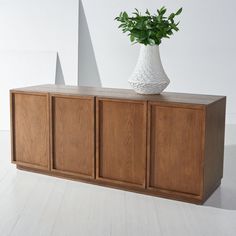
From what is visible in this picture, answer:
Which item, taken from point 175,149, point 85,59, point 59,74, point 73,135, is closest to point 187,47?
point 85,59

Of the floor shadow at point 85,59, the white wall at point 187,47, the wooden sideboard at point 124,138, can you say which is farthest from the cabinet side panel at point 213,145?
the floor shadow at point 85,59

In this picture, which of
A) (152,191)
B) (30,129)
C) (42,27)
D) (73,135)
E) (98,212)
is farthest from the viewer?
(42,27)

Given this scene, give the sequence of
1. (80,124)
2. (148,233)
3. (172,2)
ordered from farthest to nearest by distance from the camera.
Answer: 1. (172,2)
2. (80,124)
3. (148,233)

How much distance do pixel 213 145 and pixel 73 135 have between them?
1071 millimetres

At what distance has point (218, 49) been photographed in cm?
603

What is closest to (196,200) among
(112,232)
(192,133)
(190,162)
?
(190,162)

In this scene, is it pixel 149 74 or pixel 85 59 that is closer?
pixel 149 74

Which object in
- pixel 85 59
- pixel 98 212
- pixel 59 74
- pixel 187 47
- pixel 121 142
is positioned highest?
pixel 187 47

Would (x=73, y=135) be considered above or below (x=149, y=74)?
below

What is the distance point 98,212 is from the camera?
10.2ft

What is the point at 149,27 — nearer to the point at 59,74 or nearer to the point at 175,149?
the point at 175,149

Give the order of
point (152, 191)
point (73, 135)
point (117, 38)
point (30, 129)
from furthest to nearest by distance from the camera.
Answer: point (117, 38) < point (30, 129) < point (73, 135) < point (152, 191)

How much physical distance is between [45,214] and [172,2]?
147 inches

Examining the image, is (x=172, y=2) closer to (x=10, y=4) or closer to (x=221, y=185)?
(x=10, y=4)
